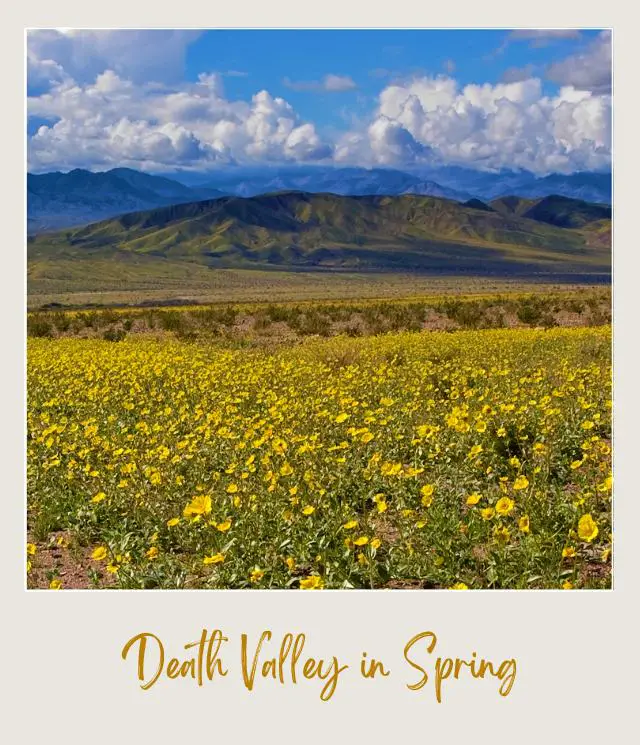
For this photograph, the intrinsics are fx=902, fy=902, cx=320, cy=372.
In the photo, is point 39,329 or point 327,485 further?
point 39,329

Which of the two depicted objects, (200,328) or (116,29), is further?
(200,328)

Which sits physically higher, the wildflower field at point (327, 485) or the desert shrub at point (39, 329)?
the desert shrub at point (39, 329)

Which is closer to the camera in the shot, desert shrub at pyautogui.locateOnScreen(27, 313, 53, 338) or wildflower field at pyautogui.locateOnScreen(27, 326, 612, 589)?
wildflower field at pyautogui.locateOnScreen(27, 326, 612, 589)

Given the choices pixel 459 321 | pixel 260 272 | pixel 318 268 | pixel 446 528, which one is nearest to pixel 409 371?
pixel 446 528

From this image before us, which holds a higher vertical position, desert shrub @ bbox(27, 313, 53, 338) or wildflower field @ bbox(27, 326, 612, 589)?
desert shrub @ bbox(27, 313, 53, 338)

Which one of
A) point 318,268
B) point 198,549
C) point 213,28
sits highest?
point 318,268

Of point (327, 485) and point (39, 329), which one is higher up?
point (39, 329)

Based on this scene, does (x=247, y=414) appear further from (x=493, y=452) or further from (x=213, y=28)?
(x=213, y=28)

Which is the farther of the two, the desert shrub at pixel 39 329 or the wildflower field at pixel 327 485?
the desert shrub at pixel 39 329
